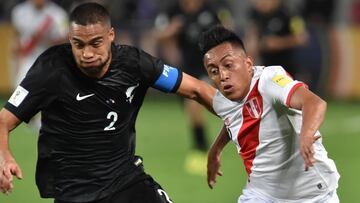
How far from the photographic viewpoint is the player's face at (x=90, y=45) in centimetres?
575

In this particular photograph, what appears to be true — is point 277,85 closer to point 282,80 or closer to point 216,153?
point 282,80

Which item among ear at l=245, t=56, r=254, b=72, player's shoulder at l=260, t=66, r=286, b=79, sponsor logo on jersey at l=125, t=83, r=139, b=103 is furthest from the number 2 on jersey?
player's shoulder at l=260, t=66, r=286, b=79

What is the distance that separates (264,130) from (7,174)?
1590mm

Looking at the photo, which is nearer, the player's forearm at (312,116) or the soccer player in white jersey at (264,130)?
the player's forearm at (312,116)

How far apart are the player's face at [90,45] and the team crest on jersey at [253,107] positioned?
97 centimetres

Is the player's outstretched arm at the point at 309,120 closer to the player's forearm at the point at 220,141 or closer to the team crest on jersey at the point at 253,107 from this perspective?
the team crest on jersey at the point at 253,107

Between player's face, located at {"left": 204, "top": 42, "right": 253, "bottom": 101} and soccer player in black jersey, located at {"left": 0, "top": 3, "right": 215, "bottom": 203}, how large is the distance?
525 millimetres

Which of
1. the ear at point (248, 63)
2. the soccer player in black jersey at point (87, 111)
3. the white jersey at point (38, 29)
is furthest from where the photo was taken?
the white jersey at point (38, 29)

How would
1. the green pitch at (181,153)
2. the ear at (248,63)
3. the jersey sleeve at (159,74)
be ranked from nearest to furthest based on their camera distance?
the ear at (248,63), the jersey sleeve at (159,74), the green pitch at (181,153)

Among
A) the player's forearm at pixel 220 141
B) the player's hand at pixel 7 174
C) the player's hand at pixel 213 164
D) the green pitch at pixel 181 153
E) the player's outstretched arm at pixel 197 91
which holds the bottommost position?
the green pitch at pixel 181 153

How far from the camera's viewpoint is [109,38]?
5914 millimetres

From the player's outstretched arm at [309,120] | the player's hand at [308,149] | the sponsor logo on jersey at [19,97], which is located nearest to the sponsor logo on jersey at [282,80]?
the player's outstretched arm at [309,120]

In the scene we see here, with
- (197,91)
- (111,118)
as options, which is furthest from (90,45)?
(197,91)

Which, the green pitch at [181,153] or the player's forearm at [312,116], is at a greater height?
the player's forearm at [312,116]
